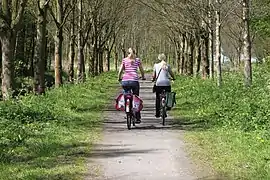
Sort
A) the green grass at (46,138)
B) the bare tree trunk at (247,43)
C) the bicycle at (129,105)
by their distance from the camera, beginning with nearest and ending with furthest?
the green grass at (46,138)
the bicycle at (129,105)
the bare tree trunk at (247,43)

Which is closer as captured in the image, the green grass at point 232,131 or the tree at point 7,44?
the green grass at point 232,131

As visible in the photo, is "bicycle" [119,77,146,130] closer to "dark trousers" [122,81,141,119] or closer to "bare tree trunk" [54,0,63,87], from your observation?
"dark trousers" [122,81,141,119]

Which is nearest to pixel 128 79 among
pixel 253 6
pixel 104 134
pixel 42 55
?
Answer: pixel 104 134

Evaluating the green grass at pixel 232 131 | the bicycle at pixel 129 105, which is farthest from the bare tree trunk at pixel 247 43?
the bicycle at pixel 129 105

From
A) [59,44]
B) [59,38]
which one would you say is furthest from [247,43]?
[59,38]

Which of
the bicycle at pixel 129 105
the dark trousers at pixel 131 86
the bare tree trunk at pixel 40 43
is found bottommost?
the bicycle at pixel 129 105

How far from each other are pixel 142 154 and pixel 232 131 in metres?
3.39

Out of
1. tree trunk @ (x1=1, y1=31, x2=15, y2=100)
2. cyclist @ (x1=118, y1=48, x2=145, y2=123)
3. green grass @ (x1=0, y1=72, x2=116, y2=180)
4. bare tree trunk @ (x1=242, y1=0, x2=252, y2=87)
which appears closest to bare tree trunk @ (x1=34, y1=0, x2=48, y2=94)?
green grass @ (x1=0, y1=72, x2=116, y2=180)

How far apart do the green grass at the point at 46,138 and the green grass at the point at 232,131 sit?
2351mm

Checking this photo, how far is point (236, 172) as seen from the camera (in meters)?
9.36

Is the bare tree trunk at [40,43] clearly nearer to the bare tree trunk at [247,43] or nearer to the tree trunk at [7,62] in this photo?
the tree trunk at [7,62]

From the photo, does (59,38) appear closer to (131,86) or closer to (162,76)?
(162,76)

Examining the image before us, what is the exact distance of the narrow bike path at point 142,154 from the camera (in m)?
9.41

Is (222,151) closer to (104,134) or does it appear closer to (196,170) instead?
(196,170)
